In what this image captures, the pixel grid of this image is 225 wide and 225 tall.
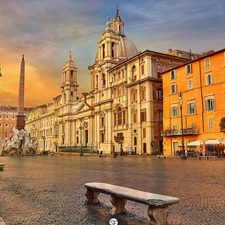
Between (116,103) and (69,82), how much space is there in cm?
3009

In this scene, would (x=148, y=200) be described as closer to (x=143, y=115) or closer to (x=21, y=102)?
(x=143, y=115)

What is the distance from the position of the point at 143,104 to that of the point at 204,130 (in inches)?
511

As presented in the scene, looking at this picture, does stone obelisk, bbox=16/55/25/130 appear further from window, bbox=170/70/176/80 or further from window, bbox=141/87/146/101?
window, bbox=170/70/176/80

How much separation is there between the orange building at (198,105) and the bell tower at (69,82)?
139ft

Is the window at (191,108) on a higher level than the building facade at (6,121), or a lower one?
lower

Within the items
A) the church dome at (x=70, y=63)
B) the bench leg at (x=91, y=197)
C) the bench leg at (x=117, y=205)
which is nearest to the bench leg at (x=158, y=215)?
the bench leg at (x=117, y=205)

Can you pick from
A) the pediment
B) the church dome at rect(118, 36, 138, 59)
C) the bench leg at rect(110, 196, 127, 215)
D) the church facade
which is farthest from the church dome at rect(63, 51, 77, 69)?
the bench leg at rect(110, 196, 127, 215)

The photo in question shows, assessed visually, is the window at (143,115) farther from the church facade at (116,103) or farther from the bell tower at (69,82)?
the bell tower at (69,82)

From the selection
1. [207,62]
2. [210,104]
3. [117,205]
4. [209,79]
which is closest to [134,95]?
[207,62]

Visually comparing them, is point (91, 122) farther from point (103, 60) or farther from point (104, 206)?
point (104, 206)

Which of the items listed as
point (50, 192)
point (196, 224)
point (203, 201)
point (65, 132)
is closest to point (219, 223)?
point (196, 224)

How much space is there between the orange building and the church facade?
4018mm

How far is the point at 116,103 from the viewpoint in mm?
53906

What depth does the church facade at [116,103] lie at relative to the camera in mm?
45531
